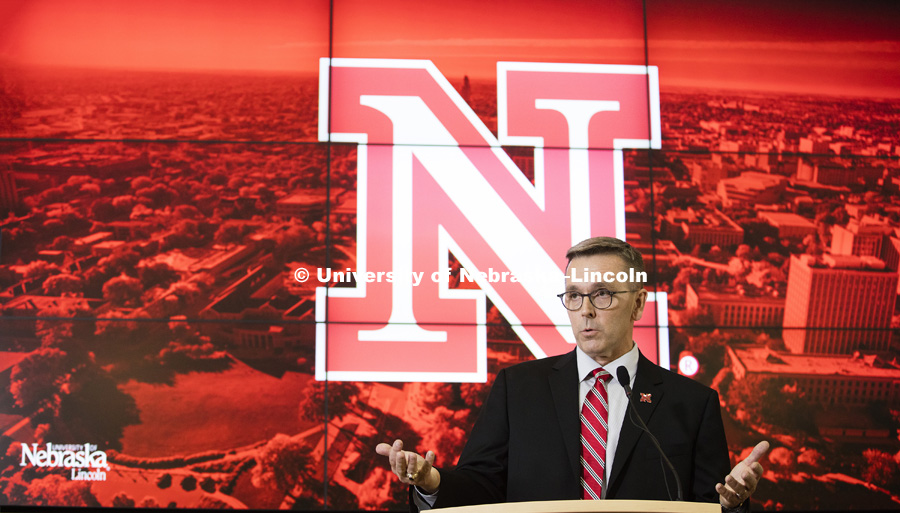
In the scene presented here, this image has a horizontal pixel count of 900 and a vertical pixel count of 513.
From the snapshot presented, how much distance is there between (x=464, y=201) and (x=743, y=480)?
2.28m

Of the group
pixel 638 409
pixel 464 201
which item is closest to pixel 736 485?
pixel 638 409

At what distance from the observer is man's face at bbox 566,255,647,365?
1.76m

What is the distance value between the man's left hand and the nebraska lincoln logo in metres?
1.99

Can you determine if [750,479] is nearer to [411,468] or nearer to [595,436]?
[595,436]

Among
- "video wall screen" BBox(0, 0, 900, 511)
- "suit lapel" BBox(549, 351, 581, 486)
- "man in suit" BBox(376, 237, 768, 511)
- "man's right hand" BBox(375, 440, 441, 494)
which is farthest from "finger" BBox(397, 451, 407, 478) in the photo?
"video wall screen" BBox(0, 0, 900, 511)

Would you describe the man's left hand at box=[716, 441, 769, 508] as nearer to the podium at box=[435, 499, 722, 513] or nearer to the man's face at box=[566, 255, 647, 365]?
the podium at box=[435, 499, 722, 513]

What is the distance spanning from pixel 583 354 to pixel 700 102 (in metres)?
2.22

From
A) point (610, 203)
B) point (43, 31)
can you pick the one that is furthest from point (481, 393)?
point (43, 31)

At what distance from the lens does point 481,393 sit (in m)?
3.30

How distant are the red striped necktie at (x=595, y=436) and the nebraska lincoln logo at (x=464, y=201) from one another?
62.3 inches

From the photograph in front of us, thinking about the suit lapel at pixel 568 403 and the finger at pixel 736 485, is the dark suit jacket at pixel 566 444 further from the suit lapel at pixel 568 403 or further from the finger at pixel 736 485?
the finger at pixel 736 485

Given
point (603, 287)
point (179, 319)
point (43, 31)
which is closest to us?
point (603, 287)

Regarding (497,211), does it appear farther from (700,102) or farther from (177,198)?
(177,198)

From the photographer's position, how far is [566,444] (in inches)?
67.3
